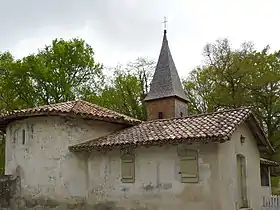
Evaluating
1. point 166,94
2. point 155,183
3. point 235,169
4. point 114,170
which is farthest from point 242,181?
point 166,94

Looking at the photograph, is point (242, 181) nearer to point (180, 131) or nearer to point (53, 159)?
point (180, 131)

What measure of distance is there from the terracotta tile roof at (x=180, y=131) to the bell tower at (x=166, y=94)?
494 inches

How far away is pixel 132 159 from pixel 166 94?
1514 cm

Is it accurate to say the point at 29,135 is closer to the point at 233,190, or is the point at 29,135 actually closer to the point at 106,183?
the point at 106,183

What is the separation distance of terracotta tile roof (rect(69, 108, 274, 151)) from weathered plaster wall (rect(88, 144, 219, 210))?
526 mm

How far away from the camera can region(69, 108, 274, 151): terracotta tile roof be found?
1201 centimetres

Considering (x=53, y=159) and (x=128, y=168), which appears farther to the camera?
(x=53, y=159)

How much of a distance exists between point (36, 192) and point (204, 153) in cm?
735

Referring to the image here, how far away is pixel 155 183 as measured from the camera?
43.8 feet

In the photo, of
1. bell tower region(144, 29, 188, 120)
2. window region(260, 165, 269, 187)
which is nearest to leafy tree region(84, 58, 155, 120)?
bell tower region(144, 29, 188, 120)

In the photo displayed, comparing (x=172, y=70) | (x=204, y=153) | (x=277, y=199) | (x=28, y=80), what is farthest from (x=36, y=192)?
(x=28, y=80)

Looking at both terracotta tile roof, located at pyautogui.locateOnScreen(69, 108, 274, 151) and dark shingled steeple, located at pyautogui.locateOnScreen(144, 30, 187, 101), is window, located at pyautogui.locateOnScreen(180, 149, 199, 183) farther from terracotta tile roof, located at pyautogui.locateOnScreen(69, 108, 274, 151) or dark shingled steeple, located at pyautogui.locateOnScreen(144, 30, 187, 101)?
dark shingled steeple, located at pyautogui.locateOnScreen(144, 30, 187, 101)

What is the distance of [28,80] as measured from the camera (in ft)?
109

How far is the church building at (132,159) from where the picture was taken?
12367 millimetres
